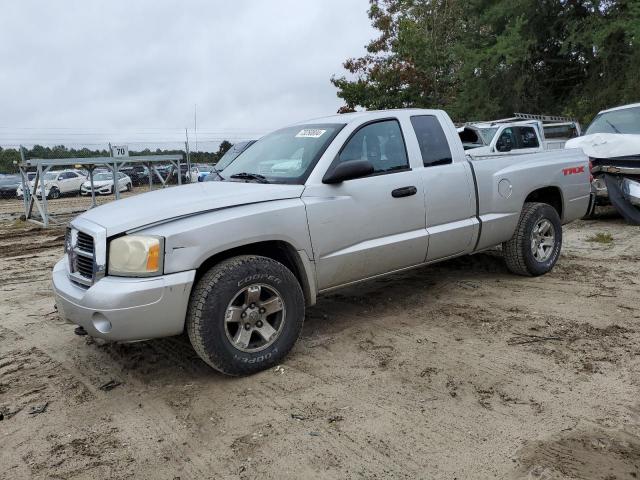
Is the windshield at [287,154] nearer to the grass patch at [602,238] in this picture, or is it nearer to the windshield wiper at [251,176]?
the windshield wiper at [251,176]

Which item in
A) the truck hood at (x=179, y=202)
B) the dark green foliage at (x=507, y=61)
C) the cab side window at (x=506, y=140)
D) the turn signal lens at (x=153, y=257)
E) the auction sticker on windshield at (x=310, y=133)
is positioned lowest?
the turn signal lens at (x=153, y=257)

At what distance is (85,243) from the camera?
12.3 feet

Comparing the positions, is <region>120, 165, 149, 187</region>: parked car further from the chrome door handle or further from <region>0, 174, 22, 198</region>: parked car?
the chrome door handle

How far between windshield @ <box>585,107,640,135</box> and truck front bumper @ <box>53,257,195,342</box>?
351 inches

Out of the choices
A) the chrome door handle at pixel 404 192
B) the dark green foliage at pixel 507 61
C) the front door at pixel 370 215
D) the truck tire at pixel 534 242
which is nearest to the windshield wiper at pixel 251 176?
the front door at pixel 370 215

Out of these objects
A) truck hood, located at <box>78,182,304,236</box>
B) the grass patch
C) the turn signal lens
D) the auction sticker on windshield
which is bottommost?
the grass patch

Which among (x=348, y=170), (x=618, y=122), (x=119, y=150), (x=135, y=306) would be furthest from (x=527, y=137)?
(x=119, y=150)

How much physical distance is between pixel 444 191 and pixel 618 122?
6924 millimetres

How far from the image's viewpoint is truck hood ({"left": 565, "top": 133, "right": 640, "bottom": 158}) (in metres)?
9.09

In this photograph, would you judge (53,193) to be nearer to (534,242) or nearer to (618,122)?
(618,122)

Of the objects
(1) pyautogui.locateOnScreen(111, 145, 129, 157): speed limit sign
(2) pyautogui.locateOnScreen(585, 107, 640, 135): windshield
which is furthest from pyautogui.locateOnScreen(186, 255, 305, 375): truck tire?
(1) pyautogui.locateOnScreen(111, 145, 129, 157): speed limit sign

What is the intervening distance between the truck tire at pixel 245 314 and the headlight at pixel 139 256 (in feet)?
1.09

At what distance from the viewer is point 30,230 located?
13133mm

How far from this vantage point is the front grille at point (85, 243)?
12.0 feet
